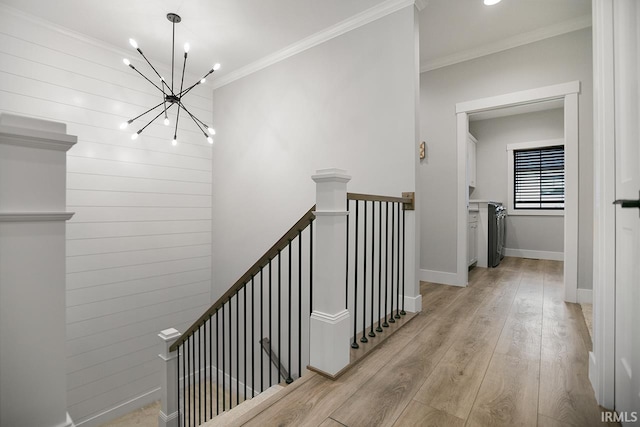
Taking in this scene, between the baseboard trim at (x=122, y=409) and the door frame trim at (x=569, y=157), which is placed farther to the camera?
the baseboard trim at (x=122, y=409)

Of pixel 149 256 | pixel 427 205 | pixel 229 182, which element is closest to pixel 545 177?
pixel 427 205

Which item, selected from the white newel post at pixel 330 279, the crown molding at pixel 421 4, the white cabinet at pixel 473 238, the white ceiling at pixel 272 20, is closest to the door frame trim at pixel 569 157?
the white ceiling at pixel 272 20

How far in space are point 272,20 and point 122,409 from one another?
481 cm

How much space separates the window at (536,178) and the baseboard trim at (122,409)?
6.64m

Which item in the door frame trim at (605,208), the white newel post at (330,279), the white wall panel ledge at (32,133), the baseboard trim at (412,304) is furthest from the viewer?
the baseboard trim at (412,304)

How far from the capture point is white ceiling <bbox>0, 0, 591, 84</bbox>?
9.33 feet

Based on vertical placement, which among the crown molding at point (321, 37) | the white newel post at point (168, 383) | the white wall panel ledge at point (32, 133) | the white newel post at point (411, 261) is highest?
the crown molding at point (321, 37)

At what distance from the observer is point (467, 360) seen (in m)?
1.82

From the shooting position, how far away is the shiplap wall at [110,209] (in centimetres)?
320

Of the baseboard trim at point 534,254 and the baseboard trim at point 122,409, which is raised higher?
the baseboard trim at point 534,254

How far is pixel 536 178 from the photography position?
5.63m

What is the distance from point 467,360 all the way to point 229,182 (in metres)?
3.65

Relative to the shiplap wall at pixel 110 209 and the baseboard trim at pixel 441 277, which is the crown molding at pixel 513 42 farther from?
the shiplap wall at pixel 110 209

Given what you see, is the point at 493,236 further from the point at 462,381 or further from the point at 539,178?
the point at 462,381
